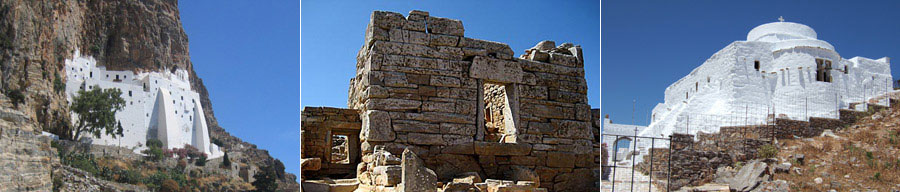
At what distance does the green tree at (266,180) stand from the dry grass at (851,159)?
10816 millimetres

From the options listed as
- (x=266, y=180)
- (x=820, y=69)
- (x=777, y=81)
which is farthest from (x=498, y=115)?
(x=820, y=69)

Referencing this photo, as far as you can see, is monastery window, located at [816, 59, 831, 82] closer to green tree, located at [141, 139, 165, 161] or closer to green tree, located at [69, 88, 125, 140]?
green tree, located at [141, 139, 165, 161]

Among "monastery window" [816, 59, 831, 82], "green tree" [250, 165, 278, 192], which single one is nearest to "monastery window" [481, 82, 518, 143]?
"green tree" [250, 165, 278, 192]

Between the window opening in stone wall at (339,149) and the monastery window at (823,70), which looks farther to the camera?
the monastery window at (823,70)

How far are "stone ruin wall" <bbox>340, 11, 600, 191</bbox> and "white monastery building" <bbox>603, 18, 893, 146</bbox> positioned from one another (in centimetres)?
1832

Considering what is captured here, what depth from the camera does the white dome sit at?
29219mm

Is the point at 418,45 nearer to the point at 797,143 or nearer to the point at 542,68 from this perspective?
the point at 542,68

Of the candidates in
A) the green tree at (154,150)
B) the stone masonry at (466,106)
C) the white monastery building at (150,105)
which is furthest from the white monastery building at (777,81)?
the green tree at (154,150)

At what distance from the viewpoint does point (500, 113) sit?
7484mm

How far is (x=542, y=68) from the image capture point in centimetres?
705

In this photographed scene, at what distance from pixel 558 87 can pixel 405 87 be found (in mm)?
2003

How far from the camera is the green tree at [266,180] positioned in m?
11.1

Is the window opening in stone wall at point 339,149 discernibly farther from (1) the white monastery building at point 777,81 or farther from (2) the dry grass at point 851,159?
(1) the white monastery building at point 777,81

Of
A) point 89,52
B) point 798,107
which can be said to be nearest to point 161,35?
point 89,52
